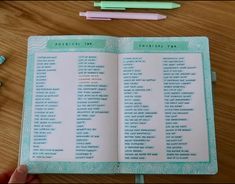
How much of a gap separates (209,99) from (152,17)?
0.22 metres

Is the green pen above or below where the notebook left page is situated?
above

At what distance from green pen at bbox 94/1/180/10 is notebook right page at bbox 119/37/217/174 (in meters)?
0.08

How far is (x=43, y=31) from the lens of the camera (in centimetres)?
70

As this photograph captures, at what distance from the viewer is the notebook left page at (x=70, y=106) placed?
62 cm

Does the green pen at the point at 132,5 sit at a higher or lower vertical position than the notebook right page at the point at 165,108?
higher

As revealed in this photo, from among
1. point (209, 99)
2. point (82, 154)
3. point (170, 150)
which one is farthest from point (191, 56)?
point (82, 154)

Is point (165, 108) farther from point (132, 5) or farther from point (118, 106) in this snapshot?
point (132, 5)

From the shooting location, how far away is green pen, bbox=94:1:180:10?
0.70 metres

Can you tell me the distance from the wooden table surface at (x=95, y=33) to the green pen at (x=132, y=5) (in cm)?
1

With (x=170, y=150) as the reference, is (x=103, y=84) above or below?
above

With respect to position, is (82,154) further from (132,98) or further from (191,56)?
(191,56)

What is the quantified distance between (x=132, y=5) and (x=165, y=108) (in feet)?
0.81

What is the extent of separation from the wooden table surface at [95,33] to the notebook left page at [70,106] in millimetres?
23

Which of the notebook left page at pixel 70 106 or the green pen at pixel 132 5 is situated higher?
the green pen at pixel 132 5
